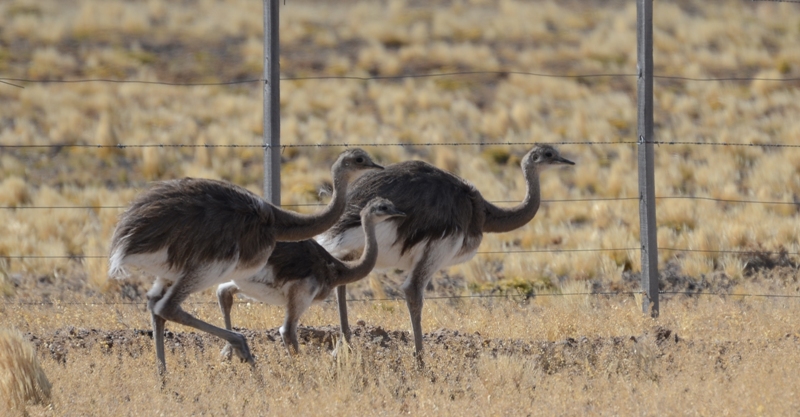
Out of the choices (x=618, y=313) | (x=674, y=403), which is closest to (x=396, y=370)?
→ (x=674, y=403)

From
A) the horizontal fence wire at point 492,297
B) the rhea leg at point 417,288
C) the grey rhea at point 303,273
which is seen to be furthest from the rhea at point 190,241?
the horizontal fence wire at point 492,297

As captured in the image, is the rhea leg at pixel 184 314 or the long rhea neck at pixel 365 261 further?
the long rhea neck at pixel 365 261

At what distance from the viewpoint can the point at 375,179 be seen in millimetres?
8562

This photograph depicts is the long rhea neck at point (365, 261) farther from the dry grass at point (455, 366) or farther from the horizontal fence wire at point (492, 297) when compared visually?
the horizontal fence wire at point (492, 297)

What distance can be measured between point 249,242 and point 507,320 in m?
3.23

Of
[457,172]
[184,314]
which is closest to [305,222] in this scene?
[184,314]

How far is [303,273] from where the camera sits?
786cm

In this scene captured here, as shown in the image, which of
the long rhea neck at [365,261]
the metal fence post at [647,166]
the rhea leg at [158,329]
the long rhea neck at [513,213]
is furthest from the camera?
the metal fence post at [647,166]

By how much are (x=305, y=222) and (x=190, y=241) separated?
937mm

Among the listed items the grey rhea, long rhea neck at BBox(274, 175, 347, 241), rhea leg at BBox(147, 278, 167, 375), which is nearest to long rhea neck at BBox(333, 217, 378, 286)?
the grey rhea

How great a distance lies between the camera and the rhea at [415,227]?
840 centimetres

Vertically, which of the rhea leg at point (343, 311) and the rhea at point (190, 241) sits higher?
the rhea at point (190, 241)

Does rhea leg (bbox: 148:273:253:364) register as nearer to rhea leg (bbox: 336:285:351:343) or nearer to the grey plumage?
rhea leg (bbox: 336:285:351:343)

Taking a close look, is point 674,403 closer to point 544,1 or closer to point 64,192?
point 64,192
